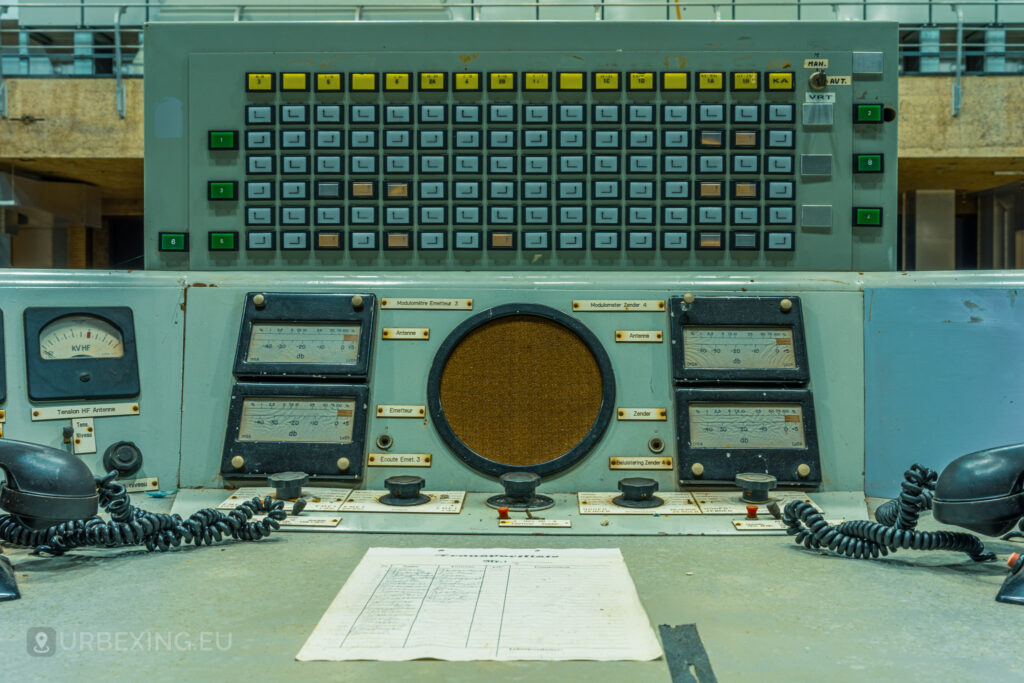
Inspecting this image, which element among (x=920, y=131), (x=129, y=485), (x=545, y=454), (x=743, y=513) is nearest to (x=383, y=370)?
(x=545, y=454)

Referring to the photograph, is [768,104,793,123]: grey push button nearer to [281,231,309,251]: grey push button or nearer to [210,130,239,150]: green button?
[281,231,309,251]: grey push button

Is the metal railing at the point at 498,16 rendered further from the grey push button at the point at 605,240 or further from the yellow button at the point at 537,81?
the grey push button at the point at 605,240

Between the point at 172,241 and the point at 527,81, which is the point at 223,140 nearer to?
the point at 172,241

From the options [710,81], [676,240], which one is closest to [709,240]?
[676,240]

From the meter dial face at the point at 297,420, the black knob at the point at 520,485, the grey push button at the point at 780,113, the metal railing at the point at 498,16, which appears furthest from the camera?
the metal railing at the point at 498,16

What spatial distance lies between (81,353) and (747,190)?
113 centimetres

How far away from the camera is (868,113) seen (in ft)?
4.32

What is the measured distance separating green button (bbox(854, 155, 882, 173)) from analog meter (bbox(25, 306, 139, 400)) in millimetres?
1258

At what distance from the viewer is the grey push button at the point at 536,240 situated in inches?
52.3

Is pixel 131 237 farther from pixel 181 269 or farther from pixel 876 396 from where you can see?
pixel 876 396

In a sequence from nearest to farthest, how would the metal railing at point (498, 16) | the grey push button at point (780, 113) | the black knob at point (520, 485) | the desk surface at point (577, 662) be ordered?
the desk surface at point (577, 662) < the black knob at point (520, 485) < the grey push button at point (780, 113) < the metal railing at point (498, 16)

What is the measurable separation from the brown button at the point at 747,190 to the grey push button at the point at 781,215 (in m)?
0.04

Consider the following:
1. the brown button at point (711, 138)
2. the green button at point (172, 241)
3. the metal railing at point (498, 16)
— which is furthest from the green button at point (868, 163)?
the metal railing at point (498, 16)

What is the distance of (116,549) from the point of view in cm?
95
